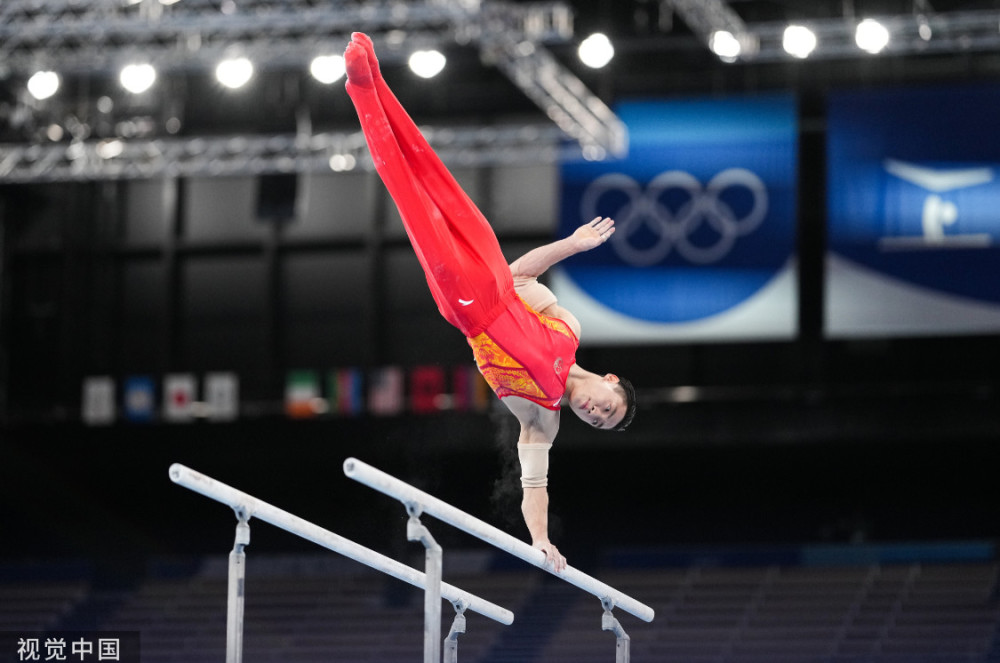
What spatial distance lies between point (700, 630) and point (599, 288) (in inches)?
132

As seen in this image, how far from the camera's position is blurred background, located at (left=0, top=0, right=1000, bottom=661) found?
10633 mm

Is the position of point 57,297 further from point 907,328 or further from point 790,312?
point 907,328

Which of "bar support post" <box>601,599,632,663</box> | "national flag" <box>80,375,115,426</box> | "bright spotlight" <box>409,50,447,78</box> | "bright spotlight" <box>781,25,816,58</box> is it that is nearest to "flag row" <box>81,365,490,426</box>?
"national flag" <box>80,375,115,426</box>

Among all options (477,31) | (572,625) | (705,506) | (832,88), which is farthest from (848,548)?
(477,31)

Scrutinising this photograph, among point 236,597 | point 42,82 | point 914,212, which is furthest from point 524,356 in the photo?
point 914,212

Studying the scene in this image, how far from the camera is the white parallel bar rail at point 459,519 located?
3.55m

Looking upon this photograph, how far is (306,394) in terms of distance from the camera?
12922 millimetres

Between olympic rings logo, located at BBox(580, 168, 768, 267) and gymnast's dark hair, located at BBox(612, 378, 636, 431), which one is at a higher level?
olympic rings logo, located at BBox(580, 168, 768, 267)

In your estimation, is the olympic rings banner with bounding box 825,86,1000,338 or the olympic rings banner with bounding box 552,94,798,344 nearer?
the olympic rings banner with bounding box 825,86,1000,338

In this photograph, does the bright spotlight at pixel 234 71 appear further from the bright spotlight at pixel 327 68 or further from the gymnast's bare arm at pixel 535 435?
the gymnast's bare arm at pixel 535 435

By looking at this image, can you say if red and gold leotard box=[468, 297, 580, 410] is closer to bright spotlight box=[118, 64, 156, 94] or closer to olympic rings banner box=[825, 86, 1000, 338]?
bright spotlight box=[118, 64, 156, 94]

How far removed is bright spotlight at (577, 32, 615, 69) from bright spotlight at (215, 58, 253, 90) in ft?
9.00

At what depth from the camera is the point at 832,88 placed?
12234 mm

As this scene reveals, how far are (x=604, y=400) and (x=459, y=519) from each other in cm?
102
